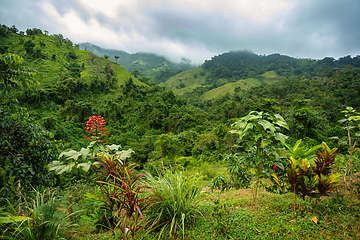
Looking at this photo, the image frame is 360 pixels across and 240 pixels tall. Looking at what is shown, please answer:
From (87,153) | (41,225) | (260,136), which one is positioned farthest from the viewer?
(87,153)

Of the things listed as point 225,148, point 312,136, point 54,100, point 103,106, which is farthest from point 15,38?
point 312,136

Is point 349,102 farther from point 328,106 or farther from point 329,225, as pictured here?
point 329,225

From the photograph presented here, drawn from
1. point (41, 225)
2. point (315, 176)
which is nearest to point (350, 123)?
point (315, 176)

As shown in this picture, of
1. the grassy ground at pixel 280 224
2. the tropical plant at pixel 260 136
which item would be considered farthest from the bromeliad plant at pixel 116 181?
the tropical plant at pixel 260 136

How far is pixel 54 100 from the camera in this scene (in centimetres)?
2322

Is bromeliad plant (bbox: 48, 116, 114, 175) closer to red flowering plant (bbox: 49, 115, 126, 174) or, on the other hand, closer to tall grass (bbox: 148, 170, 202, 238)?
red flowering plant (bbox: 49, 115, 126, 174)

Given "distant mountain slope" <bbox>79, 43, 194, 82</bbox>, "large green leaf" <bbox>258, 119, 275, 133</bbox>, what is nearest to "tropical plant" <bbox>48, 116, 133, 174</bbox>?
"large green leaf" <bbox>258, 119, 275, 133</bbox>

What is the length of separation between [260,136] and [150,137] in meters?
17.1

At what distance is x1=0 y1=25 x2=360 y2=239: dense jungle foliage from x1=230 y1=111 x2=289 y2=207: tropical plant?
2 cm

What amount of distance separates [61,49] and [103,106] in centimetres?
2679

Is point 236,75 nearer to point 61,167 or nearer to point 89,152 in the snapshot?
point 89,152

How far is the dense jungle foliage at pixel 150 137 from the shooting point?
6.23 ft

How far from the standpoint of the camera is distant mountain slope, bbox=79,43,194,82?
93963mm

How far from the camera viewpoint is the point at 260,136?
1.81m
